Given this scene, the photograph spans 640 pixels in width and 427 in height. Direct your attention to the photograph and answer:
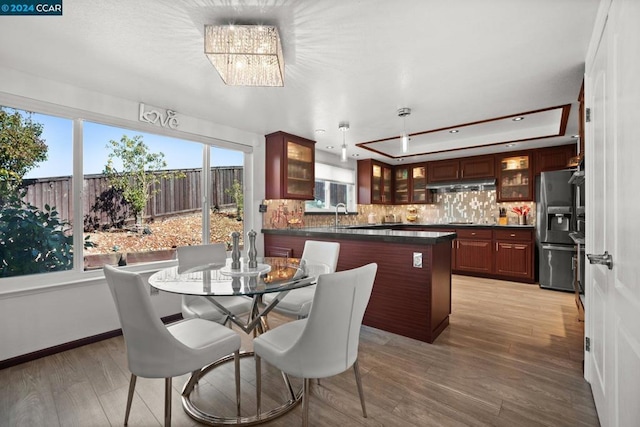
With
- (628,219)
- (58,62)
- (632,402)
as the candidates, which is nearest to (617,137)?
(628,219)

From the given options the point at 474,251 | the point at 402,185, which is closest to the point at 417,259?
the point at 474,251

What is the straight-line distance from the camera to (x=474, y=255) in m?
5.09

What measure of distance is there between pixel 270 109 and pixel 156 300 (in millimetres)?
2421

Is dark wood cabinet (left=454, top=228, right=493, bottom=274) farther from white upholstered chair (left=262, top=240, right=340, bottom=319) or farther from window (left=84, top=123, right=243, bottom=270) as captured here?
window (left=84, top=123, right=243, bottom=270)

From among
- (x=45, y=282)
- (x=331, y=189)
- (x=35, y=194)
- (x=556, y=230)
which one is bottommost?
(x=45, y=282)

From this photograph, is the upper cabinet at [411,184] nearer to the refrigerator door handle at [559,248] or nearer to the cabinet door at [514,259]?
the cabinet door at [514,259]

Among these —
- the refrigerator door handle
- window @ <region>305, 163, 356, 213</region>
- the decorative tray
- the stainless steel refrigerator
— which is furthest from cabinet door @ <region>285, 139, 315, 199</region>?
the refrigerator door handle

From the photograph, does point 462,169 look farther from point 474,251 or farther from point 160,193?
point 160,193

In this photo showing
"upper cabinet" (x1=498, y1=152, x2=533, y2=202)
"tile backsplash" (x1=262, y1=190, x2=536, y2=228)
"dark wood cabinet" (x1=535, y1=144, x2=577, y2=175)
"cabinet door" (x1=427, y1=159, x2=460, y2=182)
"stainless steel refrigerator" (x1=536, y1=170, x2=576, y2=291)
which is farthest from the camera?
"cabinet door" (x1=427, y1=159, x2=460, y2=182)

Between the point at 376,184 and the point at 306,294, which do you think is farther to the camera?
the point at 376,184

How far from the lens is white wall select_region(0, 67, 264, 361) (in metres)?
2.24

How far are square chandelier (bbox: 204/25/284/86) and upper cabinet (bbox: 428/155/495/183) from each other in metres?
4.71

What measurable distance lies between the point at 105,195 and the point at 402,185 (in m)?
5.44

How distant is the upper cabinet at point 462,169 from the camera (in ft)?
17.4
